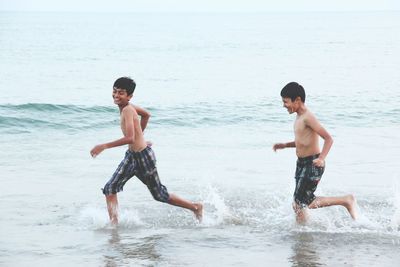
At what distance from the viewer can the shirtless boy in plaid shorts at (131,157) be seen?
21.5 ft

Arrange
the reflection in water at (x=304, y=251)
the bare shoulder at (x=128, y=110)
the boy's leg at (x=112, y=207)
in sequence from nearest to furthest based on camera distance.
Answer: the reflection in water at (x=304, y=251) < the bare shoulder at (x=128, y=110) < the boy's leg at (x=112, y=207)

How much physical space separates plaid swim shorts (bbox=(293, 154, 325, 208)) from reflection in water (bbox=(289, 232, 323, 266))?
347 mm

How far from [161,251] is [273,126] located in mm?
10228

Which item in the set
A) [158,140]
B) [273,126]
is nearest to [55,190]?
[158,140]

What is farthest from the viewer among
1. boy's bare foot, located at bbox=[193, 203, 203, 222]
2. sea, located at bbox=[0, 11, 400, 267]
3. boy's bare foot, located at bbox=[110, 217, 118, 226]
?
boy's bare foot, located at bbox=[193, 203, 203, 222]

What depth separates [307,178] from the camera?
6.55 meters

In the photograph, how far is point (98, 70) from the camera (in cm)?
3406

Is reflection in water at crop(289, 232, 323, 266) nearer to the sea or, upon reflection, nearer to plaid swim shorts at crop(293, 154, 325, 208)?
the sea

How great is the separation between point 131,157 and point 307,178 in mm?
1647

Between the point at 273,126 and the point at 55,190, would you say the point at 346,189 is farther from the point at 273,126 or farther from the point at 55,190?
the point at 273,126

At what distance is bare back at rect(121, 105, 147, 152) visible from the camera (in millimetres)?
6559

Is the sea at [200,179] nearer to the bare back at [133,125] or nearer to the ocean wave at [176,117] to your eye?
the ocean wave at [176,117]

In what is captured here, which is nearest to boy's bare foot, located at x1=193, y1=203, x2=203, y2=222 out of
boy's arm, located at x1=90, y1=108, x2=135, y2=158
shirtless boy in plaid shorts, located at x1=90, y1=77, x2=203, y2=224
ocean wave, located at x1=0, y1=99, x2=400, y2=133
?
shirtless boy in plaid shorts, located at x1=90, y1=77, x2=203, y2=224

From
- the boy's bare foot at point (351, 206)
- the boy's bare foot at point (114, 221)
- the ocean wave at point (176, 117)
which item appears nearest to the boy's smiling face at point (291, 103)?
the boy's bare foot at point (351, 206)
